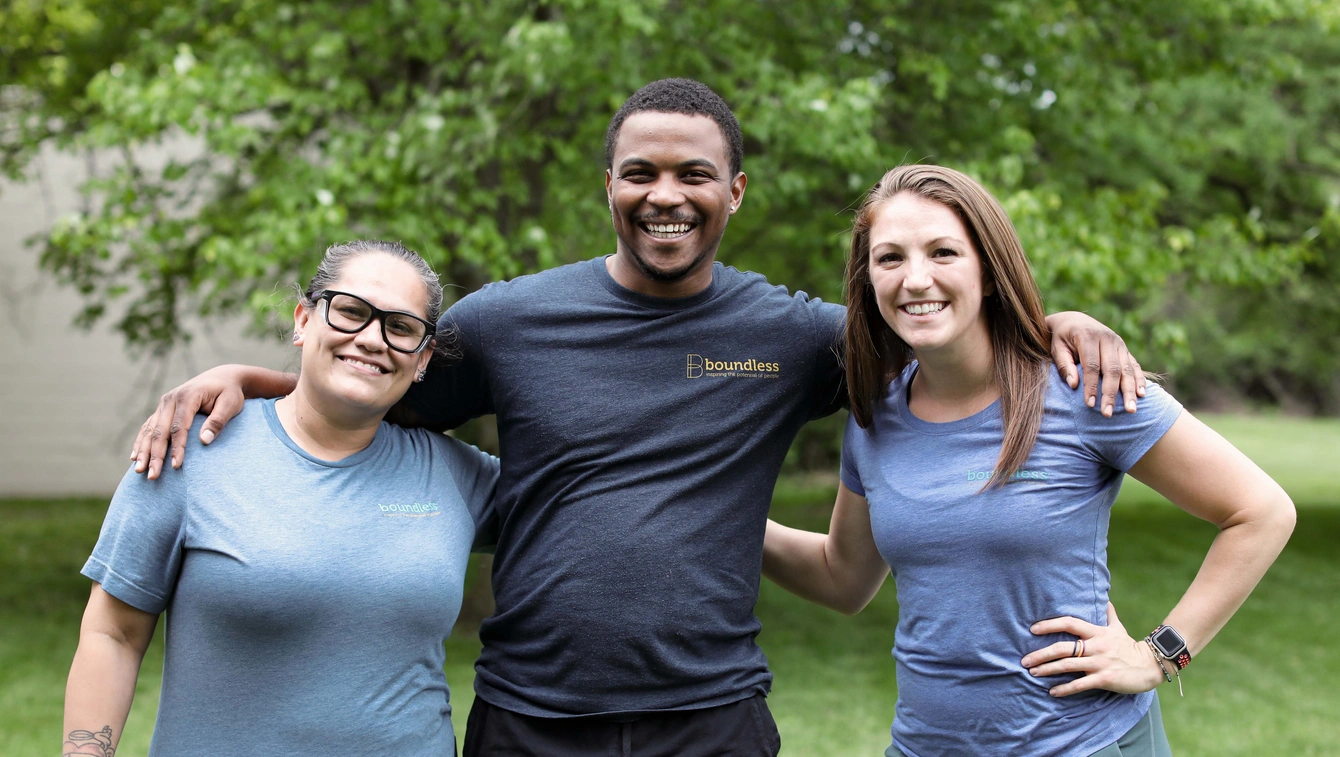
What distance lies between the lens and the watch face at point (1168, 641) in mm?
2395

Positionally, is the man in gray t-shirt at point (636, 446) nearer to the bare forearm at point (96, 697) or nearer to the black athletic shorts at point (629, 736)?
the black athletic shorts at point (629, 736)

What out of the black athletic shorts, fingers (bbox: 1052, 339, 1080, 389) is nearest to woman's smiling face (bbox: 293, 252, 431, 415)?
the black athletic shorts

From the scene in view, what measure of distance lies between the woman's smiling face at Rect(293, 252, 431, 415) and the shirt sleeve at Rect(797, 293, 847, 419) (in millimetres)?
999

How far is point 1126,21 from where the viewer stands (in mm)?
8031

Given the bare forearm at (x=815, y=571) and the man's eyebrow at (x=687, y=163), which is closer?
the man's eyebrow at (x=687, y=163)

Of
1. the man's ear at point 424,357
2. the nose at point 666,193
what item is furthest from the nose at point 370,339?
the nose at point 666,193

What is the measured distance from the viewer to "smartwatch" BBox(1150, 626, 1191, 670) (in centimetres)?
239

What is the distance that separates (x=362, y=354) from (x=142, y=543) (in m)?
0.58

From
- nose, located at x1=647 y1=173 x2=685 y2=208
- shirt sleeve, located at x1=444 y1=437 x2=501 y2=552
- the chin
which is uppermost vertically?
nose, located at x1=647 y1=173 x2=685 y2=208

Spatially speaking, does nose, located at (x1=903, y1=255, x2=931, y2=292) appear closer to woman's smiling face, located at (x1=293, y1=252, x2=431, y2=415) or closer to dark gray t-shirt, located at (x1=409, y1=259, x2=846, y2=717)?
dark gray t-shirt, located at (x1=409, y1=259, x2=846, y2=717)

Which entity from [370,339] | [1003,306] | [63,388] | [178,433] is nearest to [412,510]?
[370,339]

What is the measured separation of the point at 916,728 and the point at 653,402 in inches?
36.7

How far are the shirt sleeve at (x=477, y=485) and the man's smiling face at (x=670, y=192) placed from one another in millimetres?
632

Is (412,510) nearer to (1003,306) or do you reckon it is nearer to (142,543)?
(142,543)
